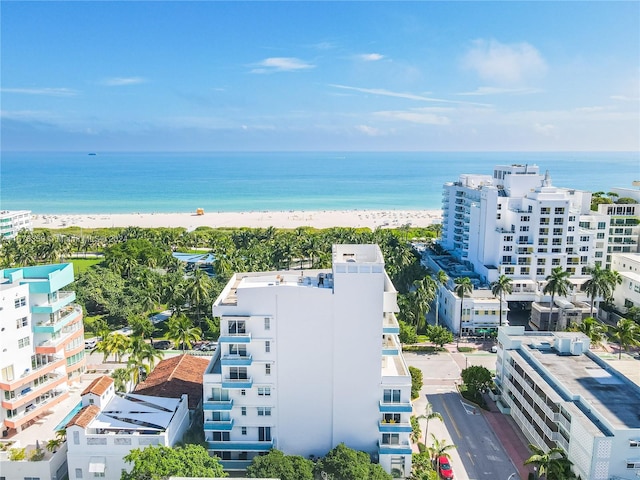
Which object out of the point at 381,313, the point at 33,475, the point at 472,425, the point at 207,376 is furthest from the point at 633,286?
the point at 33,475

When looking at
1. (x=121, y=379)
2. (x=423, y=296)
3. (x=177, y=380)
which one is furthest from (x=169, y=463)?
(x=423, y=296)

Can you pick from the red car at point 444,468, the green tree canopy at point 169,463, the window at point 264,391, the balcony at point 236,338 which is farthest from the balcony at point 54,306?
the red car at point 444,468

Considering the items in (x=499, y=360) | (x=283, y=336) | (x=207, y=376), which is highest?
(x=283, y=336)

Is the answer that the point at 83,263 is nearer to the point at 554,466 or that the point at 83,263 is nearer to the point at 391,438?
the point at 391,438

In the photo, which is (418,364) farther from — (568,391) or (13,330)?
(13,330)

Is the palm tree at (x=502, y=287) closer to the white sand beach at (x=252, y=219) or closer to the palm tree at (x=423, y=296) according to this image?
the palm tree at (x=423, y=296)

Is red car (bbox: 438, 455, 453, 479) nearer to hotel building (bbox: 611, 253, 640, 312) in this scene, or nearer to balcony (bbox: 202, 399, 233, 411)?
balcony (bbox: 202, 399, 233, 411)
